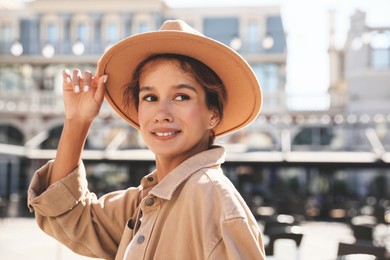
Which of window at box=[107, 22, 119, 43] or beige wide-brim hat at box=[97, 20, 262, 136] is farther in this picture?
window at box=[107, 22, 119, 43]

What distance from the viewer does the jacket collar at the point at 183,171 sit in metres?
1.34

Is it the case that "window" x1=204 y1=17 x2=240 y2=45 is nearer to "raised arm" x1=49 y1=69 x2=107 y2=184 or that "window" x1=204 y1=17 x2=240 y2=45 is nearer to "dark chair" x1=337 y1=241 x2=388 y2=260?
"dark chair" x1=337 y1=241 x2=388 y2=260

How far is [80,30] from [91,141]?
17.1 ft

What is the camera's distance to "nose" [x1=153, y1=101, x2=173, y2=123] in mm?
1438

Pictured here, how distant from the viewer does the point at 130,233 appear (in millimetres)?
1499

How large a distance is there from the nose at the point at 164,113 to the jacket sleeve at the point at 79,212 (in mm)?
347

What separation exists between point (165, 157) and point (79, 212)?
0.33 meters

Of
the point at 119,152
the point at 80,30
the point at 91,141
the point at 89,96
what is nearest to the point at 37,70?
the point at 80,30

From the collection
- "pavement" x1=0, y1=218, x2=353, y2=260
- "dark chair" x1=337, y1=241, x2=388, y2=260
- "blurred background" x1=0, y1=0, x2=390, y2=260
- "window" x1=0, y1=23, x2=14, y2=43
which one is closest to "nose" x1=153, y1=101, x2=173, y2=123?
"dark chair" x1=337, y1=241, x2=388, y2=260

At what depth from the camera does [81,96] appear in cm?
167

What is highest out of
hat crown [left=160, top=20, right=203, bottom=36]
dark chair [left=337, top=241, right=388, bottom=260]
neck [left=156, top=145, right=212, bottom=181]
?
hat crown [left=160, top=20, right=203, bottom=36]

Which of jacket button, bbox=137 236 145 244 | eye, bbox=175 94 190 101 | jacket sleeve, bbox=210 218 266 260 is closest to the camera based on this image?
jacket sleeve, bbox=210 218 266 260

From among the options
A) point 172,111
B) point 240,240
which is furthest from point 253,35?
point 240,240

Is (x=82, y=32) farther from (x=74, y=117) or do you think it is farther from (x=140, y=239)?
(x=140, y=239)
